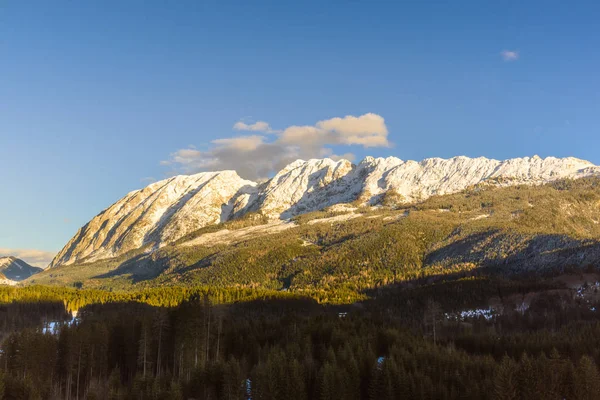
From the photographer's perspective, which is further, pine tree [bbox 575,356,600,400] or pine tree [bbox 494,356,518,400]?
pine tree [bbox 575,356,600,400]

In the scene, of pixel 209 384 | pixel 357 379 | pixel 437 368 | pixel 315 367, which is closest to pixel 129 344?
pixel 209 384

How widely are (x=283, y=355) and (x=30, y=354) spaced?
60.2 m

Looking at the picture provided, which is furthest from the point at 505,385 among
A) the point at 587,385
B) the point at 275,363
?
the point at 275,363

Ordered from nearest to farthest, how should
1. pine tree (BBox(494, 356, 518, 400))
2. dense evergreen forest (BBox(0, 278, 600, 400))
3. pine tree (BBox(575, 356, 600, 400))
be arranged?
1. pine tree (BBox(494, 356, 518, 400))
2. pine tree (BBox(575, 356, 600, 400))
3. dense evergreen forest (BBox(0, 278, 600, 400))

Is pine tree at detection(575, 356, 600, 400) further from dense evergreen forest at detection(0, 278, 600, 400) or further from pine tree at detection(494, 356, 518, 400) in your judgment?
pine tree at detection(494, 356, 518, 400)

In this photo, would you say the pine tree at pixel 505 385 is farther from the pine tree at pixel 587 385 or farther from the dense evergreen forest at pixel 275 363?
the pine tree at pixel 587 385

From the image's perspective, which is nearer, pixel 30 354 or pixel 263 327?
pixel 30 354

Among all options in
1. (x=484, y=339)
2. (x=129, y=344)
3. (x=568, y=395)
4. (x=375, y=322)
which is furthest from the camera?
(x=375, y=322)

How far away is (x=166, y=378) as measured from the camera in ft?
389

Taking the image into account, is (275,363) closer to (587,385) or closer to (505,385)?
(505,385)

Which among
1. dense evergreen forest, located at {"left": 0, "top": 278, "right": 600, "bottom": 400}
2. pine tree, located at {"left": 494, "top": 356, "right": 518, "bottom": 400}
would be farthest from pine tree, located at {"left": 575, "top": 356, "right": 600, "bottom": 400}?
pine tree, located at {"left": 494, "top": 356, "right": 518, "bottom": 400}

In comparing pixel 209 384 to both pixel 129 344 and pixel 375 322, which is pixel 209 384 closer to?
pixel 129 344

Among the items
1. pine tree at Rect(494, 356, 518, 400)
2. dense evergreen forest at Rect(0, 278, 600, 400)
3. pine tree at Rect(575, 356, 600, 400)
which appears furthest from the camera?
dense evergreen forest at Rect(0, 278, 600, 400)

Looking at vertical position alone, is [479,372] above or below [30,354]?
below
